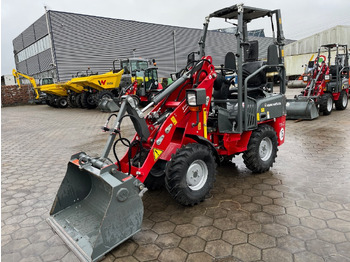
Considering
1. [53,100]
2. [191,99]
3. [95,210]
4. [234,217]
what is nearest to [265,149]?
[234,217]

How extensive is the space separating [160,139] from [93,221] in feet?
3.96

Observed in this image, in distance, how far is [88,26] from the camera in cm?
2589

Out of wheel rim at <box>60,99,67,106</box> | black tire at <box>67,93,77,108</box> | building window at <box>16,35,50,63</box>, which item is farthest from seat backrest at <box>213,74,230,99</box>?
building window at <box>16,35,50,63</box>

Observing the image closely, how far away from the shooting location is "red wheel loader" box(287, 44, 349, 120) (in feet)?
30.3

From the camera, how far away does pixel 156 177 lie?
4008 mm

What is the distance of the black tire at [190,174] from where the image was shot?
326 cm

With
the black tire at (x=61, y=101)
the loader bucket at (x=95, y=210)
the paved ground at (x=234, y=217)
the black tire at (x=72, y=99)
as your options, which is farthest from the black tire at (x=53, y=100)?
the loader bucket at (x=95, y=210)

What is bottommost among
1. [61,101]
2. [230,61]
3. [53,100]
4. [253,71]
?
[61,101]

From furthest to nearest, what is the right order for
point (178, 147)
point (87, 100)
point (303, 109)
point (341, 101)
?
point (87, 100) → point (341, 101) → point (303, 109) → point (178, 147)

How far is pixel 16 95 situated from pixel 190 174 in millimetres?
25781

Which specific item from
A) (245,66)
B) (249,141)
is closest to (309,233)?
(249,141)

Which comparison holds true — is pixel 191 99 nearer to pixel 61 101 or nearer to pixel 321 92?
pixel 321 92

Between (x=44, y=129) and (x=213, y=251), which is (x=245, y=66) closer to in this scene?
(x=213, y=251)

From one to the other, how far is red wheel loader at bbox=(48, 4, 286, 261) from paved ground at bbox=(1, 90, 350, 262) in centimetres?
23
